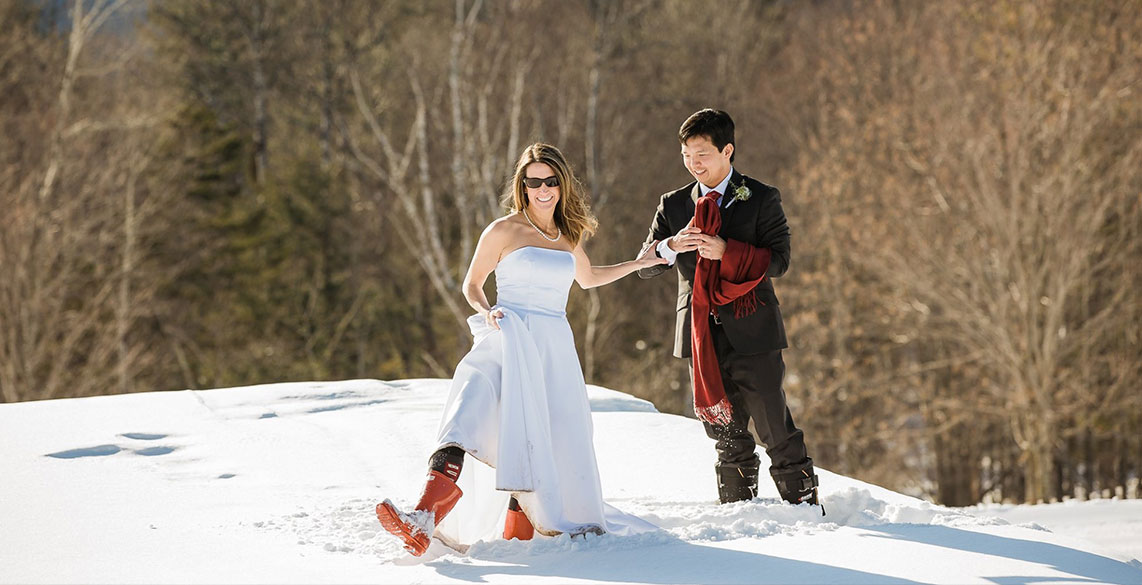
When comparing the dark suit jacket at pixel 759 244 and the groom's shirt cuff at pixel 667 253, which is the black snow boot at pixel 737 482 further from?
the groom's shirt cuff at pixel 667 253

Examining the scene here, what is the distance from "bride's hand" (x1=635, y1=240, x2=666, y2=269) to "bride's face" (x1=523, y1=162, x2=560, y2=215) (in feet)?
1.47

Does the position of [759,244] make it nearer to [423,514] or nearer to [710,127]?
[710,127]

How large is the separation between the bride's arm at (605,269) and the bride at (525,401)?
137 mm

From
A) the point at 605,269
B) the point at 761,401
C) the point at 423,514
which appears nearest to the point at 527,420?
the point at 423,514

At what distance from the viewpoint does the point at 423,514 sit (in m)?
3.46

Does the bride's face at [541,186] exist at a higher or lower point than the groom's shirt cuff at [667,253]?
higher

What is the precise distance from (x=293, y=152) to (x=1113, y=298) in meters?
16.2

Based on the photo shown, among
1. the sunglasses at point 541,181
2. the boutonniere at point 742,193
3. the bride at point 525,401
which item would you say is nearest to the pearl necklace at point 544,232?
the bride at point 525,401

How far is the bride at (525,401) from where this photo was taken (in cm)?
368

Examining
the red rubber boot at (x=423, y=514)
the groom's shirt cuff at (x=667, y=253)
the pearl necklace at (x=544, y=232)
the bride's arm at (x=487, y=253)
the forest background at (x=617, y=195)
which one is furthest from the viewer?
the forest background at (x=617, y=195)

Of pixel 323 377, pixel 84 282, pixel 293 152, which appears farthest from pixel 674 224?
pixel 293 152

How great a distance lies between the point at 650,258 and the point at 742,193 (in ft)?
1.44

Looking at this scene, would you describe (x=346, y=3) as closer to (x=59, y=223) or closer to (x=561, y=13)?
(x=561, y=13)

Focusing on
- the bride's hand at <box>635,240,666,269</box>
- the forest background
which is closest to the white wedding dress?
the bride's hand at <box>635,240,666,269</box>
